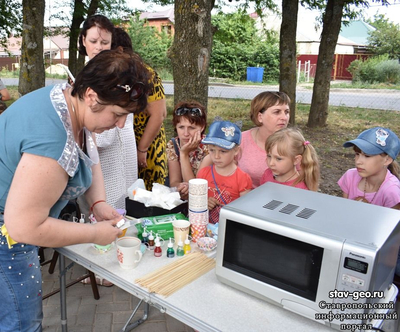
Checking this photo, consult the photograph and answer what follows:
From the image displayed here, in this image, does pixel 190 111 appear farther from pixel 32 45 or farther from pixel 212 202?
pixel 32 45

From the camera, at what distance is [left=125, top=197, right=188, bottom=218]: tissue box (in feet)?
6.34

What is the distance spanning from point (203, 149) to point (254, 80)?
20.3m

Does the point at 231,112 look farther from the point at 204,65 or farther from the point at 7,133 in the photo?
the point at 7,133

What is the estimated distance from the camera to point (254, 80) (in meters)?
22.0

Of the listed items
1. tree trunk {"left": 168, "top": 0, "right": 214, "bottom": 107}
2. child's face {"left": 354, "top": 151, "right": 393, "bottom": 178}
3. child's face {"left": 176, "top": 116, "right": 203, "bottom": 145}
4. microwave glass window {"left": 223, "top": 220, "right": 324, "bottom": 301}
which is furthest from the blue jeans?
tree trunk {"left": 168, "top": 0, "right": 214, "bottom": 107}

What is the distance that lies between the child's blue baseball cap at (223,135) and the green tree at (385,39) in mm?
29304

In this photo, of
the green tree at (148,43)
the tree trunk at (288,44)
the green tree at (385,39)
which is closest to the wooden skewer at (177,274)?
the tree trunk at (288,44)

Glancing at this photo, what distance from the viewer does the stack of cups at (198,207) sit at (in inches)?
67.5

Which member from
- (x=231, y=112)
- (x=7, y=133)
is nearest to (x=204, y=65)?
(x=7, y=133)

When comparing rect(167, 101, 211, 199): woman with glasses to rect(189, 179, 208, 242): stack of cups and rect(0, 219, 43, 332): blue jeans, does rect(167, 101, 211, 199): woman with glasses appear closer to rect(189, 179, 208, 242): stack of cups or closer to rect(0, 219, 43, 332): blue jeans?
rect(189, 179, 208, 242): stack of cups

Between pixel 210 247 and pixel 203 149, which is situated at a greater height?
pixel 203 149

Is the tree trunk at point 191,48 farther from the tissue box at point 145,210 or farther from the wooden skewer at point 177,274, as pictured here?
the wooden skewer at point 177,274

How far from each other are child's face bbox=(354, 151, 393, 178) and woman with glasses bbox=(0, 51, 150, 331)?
4.53 feet

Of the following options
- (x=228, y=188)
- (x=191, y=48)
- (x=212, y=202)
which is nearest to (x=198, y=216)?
(x=212, y=202)
